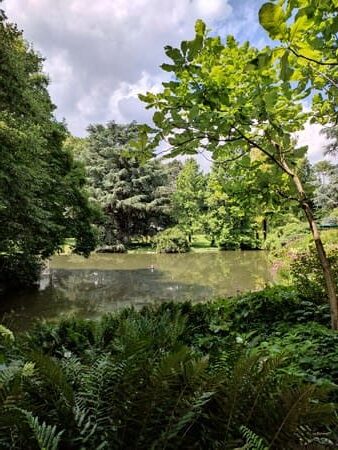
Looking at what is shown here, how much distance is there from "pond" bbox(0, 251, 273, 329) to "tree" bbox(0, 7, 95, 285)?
4.13 feet

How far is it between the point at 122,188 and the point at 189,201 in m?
4.68

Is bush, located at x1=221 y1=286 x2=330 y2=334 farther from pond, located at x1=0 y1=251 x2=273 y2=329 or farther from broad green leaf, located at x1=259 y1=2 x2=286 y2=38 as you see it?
pond, located at x1=0 y1=251 x2=273 y2=329

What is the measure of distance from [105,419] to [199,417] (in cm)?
28

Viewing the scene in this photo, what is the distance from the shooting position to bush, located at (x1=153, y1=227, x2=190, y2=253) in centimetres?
2127

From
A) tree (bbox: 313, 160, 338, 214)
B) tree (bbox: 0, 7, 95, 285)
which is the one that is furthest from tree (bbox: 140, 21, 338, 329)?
A: tree (bbox: 313, 160, 338, 214)

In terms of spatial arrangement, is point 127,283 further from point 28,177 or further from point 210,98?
point 210,98

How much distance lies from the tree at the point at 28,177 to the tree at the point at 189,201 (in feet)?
39.8

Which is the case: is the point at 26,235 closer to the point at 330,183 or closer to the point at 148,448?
the point at 148,448

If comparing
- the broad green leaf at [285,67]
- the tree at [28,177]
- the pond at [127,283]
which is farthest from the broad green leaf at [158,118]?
the pond at [127,283]

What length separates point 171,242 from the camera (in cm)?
2122

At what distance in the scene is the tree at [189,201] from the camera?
23406 millimetres

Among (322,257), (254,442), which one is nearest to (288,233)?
(322,257)

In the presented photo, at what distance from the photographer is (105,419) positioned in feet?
3.29

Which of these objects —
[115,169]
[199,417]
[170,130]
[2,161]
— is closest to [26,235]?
[2,161]
